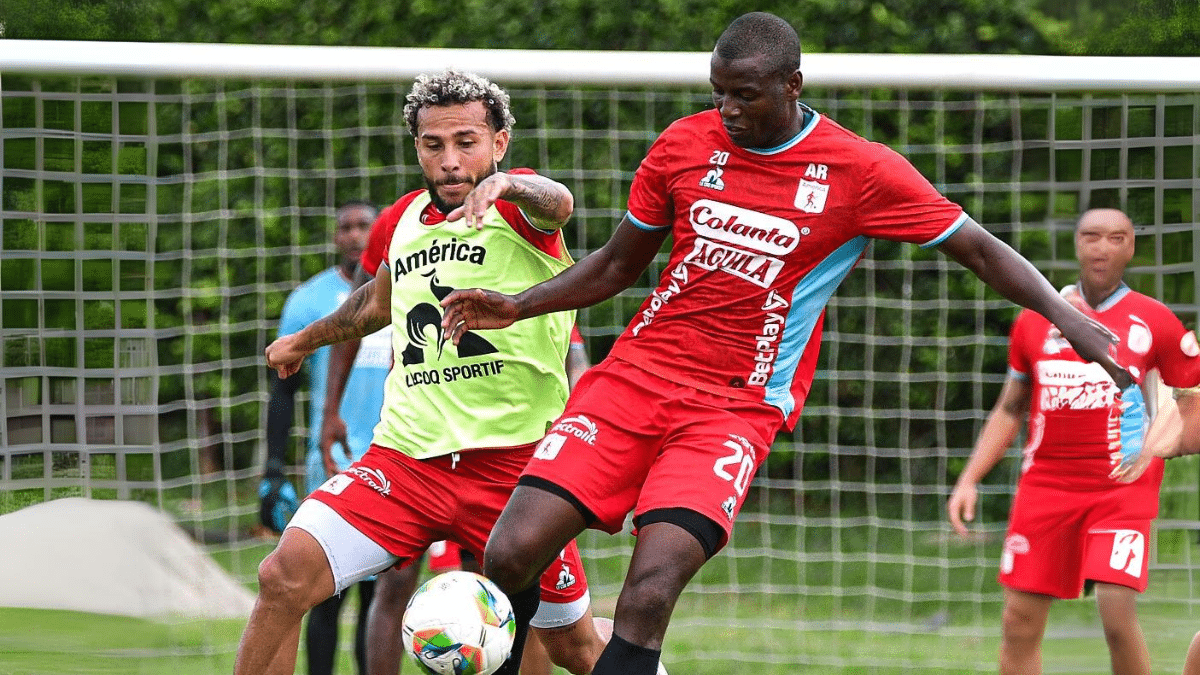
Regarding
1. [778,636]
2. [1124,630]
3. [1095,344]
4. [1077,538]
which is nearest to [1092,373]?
[1077,538]

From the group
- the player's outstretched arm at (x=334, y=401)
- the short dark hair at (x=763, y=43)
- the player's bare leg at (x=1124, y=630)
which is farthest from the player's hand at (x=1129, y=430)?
the player's outstretched arm at (x=334, y=401)

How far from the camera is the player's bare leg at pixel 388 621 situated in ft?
18.5

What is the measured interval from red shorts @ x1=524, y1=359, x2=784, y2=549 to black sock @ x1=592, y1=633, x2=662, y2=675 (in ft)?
1.33

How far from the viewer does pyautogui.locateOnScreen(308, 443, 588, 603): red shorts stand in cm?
473

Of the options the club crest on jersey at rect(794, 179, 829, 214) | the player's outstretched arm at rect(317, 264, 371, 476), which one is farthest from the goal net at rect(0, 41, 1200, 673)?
the club crest on jersey at rect(794, 179, 829, 214)

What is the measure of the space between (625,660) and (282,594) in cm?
116

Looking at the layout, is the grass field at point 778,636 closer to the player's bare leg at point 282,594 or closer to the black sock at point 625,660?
the player's bare leg at point 282,594

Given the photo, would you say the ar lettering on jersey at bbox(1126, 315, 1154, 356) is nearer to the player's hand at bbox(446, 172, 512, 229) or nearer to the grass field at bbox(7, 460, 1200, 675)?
the grass field at bbox(7, 460, 1200, 675)

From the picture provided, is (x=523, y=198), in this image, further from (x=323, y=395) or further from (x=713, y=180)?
(x=323, y=395)

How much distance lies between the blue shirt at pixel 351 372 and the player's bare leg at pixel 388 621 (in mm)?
858

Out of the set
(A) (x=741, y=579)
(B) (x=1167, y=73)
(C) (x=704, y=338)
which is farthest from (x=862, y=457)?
(C) (x=704, y=338)

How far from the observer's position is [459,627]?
432 cm

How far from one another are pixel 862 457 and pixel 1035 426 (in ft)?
10.1

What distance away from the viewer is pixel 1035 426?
6441mm
